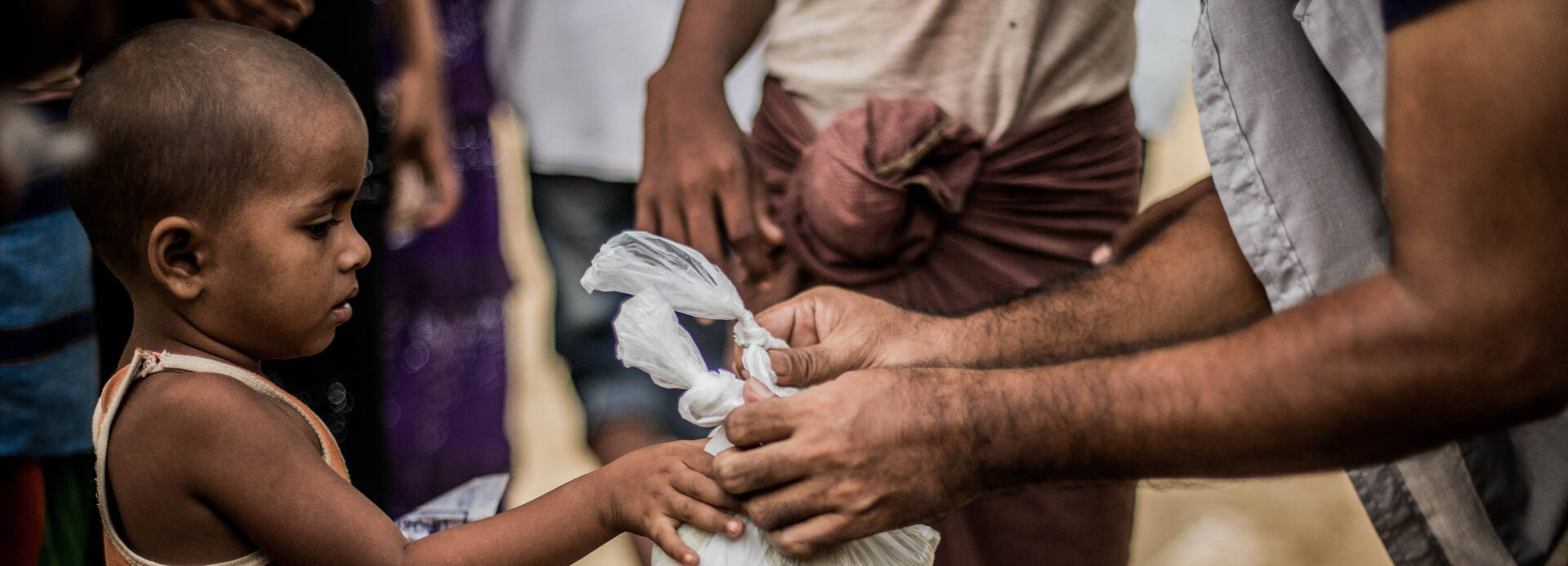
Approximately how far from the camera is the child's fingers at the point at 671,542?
0.88 meters

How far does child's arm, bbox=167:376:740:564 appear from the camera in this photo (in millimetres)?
863

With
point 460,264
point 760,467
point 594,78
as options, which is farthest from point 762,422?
point 460,264

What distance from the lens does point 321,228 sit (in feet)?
3.11

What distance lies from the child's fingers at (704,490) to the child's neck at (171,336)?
17.1 inches

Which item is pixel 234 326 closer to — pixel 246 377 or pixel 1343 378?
pixel 246 377

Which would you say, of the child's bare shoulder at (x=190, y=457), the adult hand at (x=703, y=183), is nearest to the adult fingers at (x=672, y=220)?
the adult hand at (x=703, y=183)

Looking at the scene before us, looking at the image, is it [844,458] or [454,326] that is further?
[454,326]

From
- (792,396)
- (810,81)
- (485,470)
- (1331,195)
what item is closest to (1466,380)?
(1331,195)

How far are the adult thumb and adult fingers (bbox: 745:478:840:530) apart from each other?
14 centimetres

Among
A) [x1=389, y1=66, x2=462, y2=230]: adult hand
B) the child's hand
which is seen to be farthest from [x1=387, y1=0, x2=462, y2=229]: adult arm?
the child's hand

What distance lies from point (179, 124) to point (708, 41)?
82 cm

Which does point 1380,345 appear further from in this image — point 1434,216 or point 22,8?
point 22,8

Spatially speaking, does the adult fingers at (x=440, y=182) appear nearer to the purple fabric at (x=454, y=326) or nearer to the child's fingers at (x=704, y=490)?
the purple fabric at (x=454, y=326)

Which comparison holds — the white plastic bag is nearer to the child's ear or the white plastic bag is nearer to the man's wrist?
the child's ear
